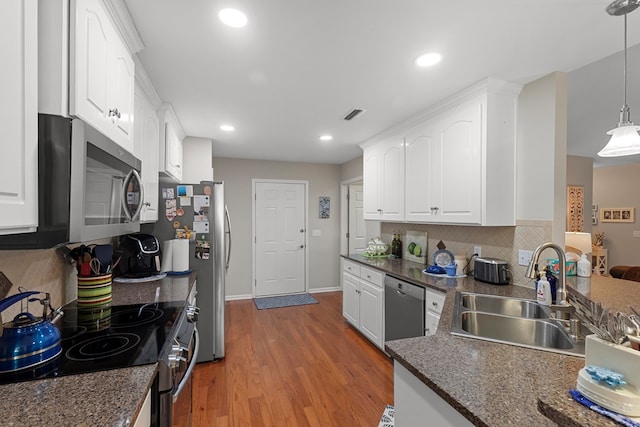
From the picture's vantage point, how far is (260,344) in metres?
3.20

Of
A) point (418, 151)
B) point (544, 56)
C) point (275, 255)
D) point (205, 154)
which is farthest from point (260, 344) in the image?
point (544, 56)

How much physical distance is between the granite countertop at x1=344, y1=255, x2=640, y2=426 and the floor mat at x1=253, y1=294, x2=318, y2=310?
3382mm

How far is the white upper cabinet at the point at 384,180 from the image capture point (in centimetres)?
312

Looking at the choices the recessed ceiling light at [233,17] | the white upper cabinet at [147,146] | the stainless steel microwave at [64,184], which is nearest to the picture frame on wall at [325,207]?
the white upper cabinet at [147,146]

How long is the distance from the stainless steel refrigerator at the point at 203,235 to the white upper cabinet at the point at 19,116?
1948mm

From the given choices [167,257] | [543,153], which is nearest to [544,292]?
[543,153]

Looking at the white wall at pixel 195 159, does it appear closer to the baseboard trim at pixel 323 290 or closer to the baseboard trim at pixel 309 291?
the baseboard trim at pixel 309 291

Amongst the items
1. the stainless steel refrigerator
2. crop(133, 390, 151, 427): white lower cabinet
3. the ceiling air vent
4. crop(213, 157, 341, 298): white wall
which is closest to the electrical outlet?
the ceiling air vent

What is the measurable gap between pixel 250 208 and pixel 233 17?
3.66 metres

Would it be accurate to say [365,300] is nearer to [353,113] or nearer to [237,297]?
[353,113]

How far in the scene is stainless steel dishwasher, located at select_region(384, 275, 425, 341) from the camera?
238 centimetres

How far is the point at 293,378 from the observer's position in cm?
254

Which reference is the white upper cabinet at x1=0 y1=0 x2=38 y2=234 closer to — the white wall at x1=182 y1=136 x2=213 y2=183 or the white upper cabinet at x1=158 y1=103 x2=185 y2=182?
the white upper cabinet at x1=158 y1=103 x2=185 y2=182

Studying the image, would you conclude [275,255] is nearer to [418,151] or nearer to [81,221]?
[418,151]
